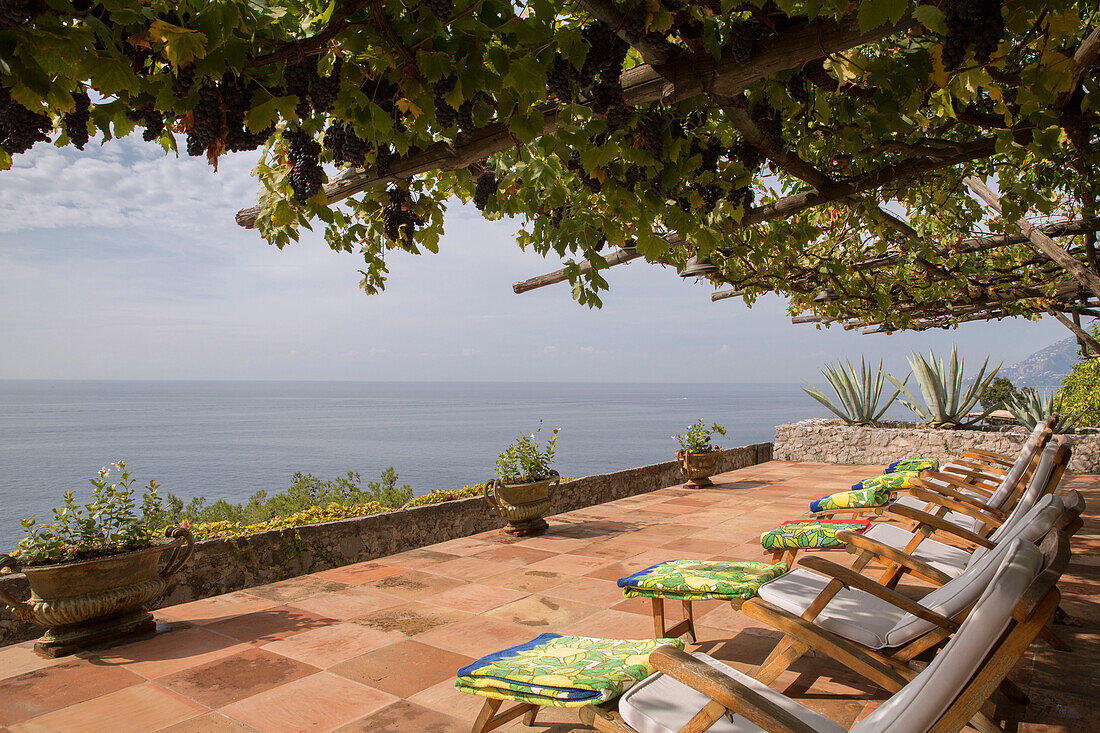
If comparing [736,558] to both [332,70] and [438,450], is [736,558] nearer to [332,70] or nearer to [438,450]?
[332,70]

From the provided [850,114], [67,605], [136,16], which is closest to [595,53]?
[136,16]

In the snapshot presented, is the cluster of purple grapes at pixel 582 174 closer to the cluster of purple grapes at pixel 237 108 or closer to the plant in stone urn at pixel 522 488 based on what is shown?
the cluster of purple grapes at pixel 237 108

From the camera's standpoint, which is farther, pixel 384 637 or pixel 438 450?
pixel 438 450

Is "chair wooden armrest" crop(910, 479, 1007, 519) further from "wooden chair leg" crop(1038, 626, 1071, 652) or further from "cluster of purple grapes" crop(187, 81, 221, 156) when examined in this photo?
"cluster of purple grapes" crop(187, 81, 221, 156)

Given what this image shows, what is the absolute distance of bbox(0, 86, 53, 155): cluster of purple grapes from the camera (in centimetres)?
161

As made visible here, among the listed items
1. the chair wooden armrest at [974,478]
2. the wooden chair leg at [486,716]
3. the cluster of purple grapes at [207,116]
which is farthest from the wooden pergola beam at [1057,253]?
the cluster of purple grapes at [207,116]

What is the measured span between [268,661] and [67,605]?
3.79 ft

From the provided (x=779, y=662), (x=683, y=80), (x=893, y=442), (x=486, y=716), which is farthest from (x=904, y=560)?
(x=893, y=442)

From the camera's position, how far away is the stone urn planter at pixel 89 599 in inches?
131

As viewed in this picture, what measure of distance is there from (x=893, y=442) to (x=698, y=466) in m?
3.79

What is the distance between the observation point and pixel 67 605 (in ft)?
10.9

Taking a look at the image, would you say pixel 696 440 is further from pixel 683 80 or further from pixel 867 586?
pixel 683 80

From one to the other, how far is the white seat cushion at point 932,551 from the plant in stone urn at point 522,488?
9.84ft

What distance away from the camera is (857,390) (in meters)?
11.2
